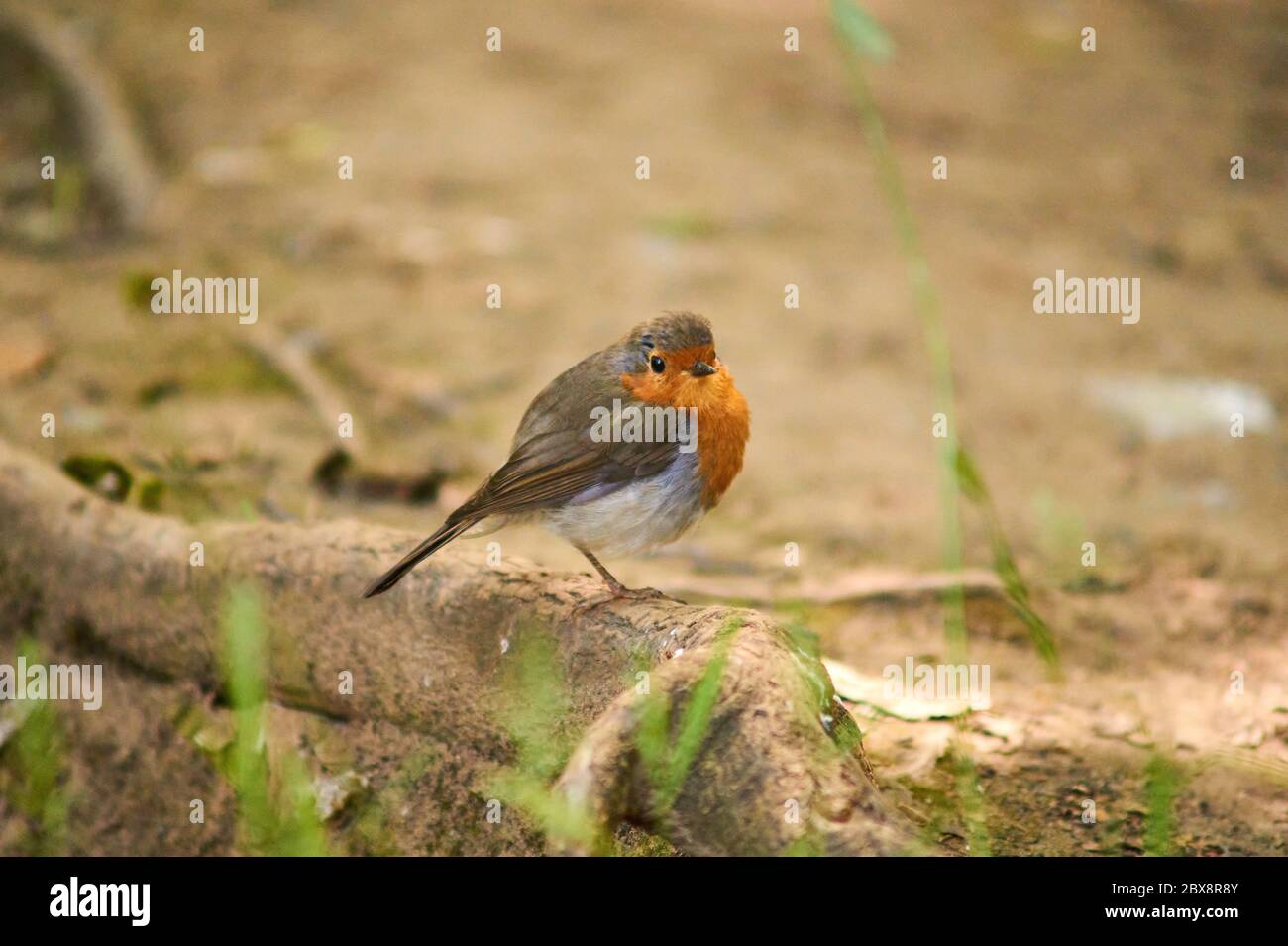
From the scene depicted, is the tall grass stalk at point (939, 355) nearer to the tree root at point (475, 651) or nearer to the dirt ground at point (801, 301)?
the dirt ground at point (801, 301)

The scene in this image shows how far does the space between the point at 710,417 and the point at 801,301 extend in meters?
3.84

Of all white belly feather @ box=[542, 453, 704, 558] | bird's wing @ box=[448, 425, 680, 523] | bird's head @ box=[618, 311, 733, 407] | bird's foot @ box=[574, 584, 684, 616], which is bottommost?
bird's foot @ box=[574, 584, 684, 616]

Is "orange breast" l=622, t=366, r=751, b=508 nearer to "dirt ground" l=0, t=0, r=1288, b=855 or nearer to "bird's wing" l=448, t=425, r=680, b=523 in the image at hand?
"bird's wing" l=448, t=425, r=680, b=523

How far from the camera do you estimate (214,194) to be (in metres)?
8.42

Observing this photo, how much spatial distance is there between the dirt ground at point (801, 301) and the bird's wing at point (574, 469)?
0.86 m

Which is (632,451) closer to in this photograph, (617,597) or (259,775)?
(617,597)

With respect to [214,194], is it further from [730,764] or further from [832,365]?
[730,764]

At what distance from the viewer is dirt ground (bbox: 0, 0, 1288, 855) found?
4.57m

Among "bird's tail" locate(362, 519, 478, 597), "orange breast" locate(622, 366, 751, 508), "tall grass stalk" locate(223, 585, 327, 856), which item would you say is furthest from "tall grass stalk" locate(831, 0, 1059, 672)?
"tall grass stalk" locate(223, 585, 327, 856)

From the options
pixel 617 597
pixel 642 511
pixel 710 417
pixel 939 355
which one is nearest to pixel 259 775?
pixel 617 597

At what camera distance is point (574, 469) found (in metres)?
4.00
